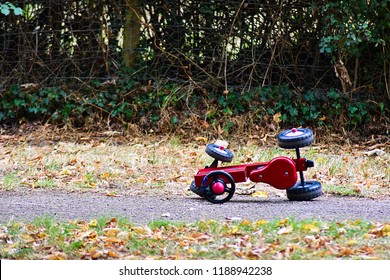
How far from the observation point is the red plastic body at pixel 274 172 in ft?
20.8

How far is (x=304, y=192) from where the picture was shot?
651 centimetres

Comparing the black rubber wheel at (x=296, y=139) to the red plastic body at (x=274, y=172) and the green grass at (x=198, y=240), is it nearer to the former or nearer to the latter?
the red plastic body at (x=274, y=172)

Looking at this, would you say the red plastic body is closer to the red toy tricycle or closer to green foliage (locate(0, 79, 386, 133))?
the red toy tricycle

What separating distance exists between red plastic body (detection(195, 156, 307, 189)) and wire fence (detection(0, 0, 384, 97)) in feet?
15.1

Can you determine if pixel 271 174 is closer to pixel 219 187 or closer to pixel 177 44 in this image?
pixel 219 187

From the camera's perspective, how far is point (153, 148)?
9727 millimetres

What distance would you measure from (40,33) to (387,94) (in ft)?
17.5

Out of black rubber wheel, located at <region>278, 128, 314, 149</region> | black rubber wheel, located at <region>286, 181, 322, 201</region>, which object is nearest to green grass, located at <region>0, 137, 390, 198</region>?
black rubber wheel, located at <region>286, 181, 322, 201</region>

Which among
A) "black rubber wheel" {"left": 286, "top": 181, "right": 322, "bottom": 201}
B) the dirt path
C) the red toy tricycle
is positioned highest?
the red toy tricycle

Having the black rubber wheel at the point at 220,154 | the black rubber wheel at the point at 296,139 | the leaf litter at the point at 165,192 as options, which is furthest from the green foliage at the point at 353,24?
the black rubber wheel at the point at 220,154

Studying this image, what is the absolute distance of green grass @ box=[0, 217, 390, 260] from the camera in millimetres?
4789

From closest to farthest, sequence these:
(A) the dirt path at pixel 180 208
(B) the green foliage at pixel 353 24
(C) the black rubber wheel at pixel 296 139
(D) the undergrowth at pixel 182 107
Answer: (A) the dirt path at pixel 180 208 < (C) the black rubber wheel at pixel 296 139 < (B) the green foliage at pixel 353 24 < (D) the undergrowth at pixel 182 107

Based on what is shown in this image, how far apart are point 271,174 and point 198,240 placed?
4.83ft
